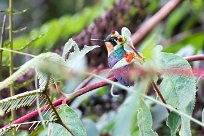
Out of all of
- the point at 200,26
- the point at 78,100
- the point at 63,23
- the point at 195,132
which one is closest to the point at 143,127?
the point at 78,100

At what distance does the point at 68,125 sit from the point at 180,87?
11 centimetres

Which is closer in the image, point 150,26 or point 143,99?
point 143,99

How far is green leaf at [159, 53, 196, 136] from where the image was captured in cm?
47

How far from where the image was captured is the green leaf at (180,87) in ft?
1.55

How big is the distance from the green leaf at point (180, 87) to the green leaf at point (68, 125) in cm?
9

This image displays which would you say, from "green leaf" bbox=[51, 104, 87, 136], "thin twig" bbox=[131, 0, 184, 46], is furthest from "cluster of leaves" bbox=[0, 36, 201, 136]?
"thin twig" bbox=[131, 0, 184, 46]

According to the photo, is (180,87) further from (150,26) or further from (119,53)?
(150,26)

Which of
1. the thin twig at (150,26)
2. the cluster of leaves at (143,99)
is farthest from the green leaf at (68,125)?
the thin twig at (150,26)

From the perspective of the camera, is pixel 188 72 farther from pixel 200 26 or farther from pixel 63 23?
pixel 200 26

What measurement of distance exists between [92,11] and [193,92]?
3.39 ft

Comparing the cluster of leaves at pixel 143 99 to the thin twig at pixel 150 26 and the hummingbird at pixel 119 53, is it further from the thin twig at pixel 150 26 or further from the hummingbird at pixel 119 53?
the thin twig at pixel 150 26

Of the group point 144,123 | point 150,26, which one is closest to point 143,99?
point 144,123

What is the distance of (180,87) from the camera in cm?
49

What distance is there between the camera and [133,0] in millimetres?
1240
